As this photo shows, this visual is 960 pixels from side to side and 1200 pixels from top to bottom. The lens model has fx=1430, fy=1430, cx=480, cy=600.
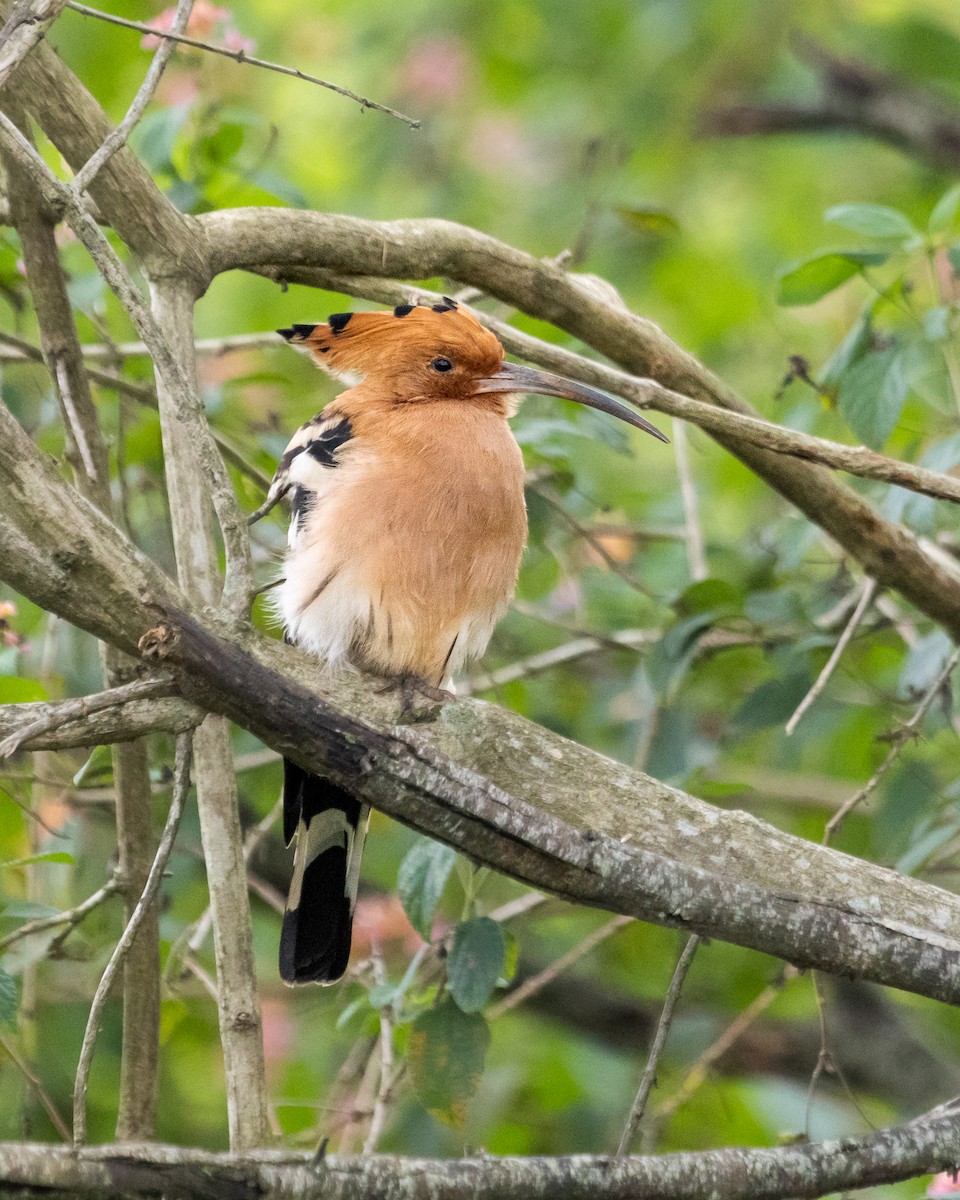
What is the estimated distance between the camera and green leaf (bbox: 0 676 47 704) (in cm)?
285

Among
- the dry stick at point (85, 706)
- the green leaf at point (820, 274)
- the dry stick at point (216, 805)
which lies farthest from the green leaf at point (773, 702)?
the dry stick at point (85, 706)

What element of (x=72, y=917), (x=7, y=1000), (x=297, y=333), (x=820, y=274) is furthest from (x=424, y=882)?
(x=820, y=274)

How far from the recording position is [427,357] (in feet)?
11.6

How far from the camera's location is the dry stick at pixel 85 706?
192cm

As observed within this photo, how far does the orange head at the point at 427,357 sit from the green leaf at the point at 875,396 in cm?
52

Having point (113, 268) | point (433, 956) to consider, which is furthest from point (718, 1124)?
point (113, 268)

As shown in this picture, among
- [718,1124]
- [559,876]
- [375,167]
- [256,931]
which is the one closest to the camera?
[559,876]

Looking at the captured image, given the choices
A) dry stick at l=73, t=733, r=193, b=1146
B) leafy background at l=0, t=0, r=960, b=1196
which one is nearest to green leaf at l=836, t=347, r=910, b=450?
leafy background at l=0, t=0, r=960, b=1196

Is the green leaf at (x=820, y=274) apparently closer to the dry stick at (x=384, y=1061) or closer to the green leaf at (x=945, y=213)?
the green leaf at (x=945, y=213)

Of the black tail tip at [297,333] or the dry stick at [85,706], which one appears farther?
the black tail tip at [297,333]

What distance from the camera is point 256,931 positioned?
205 inches

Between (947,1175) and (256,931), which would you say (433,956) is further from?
(256,931)

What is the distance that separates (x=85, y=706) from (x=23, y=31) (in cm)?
119

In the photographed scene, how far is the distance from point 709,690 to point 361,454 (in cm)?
221
